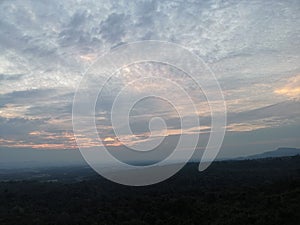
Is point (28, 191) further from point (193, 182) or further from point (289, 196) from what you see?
point (289, 196)

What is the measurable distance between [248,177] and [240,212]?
209ft

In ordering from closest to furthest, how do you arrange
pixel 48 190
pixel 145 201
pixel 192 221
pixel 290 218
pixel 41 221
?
pixel 290 218 → pixel 192 221 → pixel 41 221 → pixel 145 201 → pixel 48 190

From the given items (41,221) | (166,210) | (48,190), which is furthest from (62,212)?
(48,190)

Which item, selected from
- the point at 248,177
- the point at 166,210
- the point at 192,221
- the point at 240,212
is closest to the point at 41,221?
the point at 166,210

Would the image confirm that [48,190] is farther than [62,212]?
Yes

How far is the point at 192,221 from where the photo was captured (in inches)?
2229

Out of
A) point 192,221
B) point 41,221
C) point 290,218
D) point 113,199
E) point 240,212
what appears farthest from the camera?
point 113,199

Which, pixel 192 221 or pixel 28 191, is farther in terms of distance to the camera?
pixel 28 191

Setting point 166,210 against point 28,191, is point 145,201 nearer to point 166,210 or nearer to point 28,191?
point 166,210

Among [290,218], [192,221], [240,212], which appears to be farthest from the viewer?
[192,221]

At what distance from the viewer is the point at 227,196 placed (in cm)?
7319

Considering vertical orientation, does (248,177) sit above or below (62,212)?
above

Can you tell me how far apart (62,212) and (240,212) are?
4264cm

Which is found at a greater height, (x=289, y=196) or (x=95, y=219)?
(x=289, y=196)
